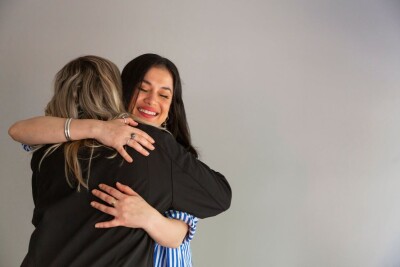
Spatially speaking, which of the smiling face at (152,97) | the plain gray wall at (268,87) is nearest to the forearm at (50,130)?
the smiling face at (152,97)

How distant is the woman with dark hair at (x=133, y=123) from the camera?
0.89 m

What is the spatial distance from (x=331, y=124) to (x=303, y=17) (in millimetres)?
583

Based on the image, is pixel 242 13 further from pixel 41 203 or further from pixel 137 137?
pixel 41 203

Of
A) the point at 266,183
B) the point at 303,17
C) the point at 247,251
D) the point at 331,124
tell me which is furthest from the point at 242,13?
the point at 247,251

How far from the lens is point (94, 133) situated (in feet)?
3.01

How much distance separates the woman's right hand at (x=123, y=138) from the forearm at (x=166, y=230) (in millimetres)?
194

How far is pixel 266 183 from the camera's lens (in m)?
1.90

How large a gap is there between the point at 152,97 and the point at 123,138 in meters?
0.54

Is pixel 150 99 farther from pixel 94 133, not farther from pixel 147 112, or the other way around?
pixel 94 133

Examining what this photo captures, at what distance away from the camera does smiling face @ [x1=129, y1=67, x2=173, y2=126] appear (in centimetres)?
142

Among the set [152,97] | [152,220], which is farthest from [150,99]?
[152,220]

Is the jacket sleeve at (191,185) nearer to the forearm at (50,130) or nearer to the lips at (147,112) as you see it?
the forearm at (50,130)

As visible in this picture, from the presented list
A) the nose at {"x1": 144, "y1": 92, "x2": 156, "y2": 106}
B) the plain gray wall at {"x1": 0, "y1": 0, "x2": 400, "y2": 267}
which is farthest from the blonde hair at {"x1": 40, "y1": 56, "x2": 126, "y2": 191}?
the plain gray wall at {"x1": 0, "y1": 0, "x2": 400, "y2": 267}

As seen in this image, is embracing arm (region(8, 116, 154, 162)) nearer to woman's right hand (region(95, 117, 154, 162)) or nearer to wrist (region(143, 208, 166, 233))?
woman's right hand (region(95, 117, 154, 162))
